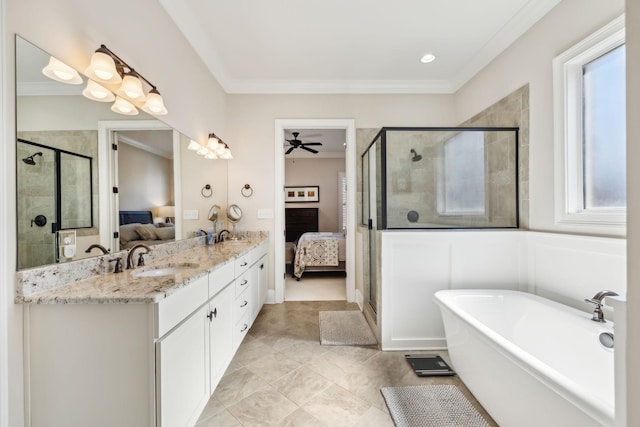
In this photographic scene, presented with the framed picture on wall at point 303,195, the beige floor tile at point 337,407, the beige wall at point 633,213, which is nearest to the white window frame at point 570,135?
the beige wall at point 633,213

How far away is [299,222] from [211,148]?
4.06 meters

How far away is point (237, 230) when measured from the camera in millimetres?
3162

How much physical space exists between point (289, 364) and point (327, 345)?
395mm

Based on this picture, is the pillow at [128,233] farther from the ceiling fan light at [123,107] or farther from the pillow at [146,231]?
the ceiling fan light at [123,107]

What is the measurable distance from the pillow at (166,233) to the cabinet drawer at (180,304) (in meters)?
0.73

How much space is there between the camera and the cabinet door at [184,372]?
104cm

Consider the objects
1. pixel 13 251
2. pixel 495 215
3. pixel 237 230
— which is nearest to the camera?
pixel 13 251

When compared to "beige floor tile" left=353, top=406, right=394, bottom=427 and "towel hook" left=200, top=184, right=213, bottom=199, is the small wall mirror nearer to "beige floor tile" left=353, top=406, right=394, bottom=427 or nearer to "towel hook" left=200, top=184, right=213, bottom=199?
"towel hook" left=200, top=184, right=213, bottom=199

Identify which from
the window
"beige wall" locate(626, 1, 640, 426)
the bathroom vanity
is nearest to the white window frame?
the window

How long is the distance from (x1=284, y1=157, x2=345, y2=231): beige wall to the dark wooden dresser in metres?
0.18

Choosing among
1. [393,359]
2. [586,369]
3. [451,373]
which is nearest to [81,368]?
[393,359]

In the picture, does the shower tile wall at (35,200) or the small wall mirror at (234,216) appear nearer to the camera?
the shower tile wall at (35,200)

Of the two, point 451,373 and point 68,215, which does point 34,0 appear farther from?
point 451,373

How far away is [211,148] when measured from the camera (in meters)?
2.61
